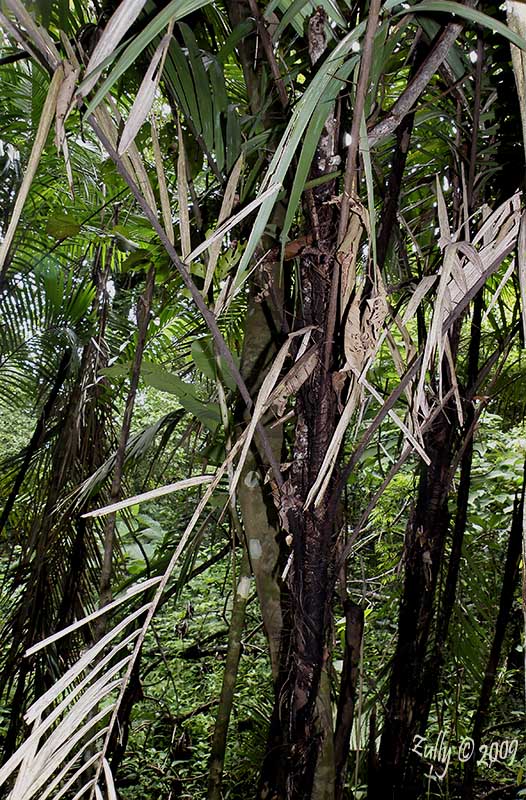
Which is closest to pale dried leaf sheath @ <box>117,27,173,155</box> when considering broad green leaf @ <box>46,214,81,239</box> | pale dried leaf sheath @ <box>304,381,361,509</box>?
pale dried leaf sheath @ <box>304,381,361,509</box>

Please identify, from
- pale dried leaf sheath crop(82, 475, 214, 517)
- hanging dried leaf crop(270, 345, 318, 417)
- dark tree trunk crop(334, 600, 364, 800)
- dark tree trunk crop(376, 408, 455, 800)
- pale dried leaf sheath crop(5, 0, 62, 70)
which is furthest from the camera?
dark tree trunk crop(376, 408, 455, 800)

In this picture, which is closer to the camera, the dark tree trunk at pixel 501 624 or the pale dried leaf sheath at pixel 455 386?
the pale dried leaf sheath at pixel 455 386

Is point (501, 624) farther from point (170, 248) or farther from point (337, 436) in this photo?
point (170, 248)

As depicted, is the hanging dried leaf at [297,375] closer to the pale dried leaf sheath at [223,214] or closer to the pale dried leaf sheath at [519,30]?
the pale dried leaf sheath at [223,214]

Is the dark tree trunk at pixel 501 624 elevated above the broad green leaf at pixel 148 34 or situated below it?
below

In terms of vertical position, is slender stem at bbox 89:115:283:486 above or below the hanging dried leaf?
above

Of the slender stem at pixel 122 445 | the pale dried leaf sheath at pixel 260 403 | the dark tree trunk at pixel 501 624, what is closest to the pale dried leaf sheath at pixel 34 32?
the pale dried leaf sheath at pixel 260 403

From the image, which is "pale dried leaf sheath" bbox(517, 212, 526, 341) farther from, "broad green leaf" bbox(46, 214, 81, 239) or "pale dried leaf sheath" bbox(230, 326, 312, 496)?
"broad green leaf" bbox(46, 214, 81, 239)

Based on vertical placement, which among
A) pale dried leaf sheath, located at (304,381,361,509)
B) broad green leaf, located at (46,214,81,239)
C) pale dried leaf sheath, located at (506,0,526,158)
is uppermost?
broad green leaf, located at (46,214,81,239)

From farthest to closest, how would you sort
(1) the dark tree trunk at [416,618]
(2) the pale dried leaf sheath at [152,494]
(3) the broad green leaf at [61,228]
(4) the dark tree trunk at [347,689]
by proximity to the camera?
(3) the broad green leaf at [61,228] < (1) the dark tree trunk at [416,618] < (4) the dark tree trunk at [347,689] < (2) the pale dried leaf sheath at [152,494]

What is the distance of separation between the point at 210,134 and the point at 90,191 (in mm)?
750

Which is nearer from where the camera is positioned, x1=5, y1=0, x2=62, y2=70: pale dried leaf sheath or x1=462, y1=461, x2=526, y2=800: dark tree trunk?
x1=5, y1=0, x2=62, y2=70: pale dried leaf sheath

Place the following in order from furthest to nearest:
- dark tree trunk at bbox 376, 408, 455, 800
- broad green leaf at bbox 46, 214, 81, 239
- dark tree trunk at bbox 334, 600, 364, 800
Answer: broad green leaf at bbox 46, 214, 81, 239 → dark tree trunk at bbox 376, 408, 455, 800 → dark tree trunk at bbox 334, 600, 364, 800

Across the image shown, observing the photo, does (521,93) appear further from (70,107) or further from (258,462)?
(258,462)
